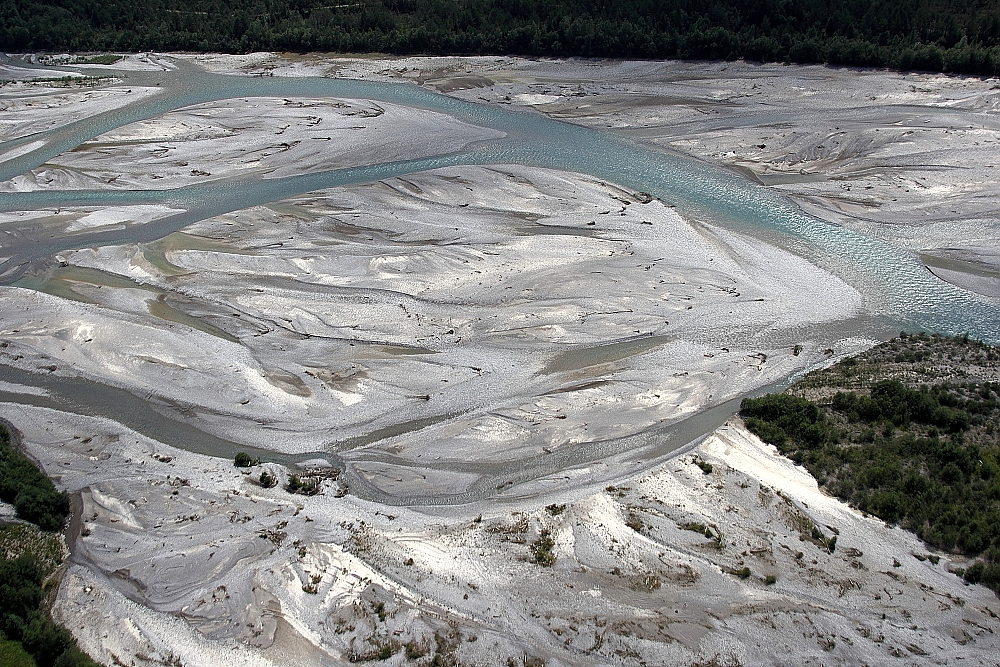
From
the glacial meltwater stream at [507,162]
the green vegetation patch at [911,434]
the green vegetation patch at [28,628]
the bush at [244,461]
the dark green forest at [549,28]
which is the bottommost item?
the green vegetation patch at [28,628]

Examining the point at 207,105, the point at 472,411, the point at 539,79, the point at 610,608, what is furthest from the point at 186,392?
the point at 539,79

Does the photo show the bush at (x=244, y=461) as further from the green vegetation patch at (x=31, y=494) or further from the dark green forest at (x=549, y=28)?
the dark green forest at (x=549, y=28)

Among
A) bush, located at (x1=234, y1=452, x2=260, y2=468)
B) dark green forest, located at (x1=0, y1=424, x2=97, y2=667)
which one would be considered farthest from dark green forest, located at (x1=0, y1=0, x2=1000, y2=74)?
dark green forest, located at (x1=0, y1=424, x2=97, y2=667)

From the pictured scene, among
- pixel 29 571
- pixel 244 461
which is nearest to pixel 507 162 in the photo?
pixel 244 461

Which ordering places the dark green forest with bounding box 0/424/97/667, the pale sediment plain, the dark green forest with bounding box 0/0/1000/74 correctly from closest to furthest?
1. the dark green forest with bounding box 0/424/97/667
2. the pale sediment plain
3. the dark green forest with bounding box 0/0/1000/74

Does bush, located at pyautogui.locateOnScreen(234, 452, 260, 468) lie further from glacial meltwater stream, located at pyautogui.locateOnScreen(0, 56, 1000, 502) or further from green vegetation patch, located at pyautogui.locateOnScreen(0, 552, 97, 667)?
green vegetation patch, located at pyautogui.locateOnScreen(0, 552, 97, 667)

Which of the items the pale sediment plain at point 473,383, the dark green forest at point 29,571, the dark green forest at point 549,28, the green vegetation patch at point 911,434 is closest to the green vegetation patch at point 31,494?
the dark green forest at point 29,571

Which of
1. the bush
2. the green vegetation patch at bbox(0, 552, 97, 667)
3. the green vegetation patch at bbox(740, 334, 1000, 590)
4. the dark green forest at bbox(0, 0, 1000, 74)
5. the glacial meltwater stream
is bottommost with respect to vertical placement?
the green vegetation patch at bbox(0, 552, 97, 667)
